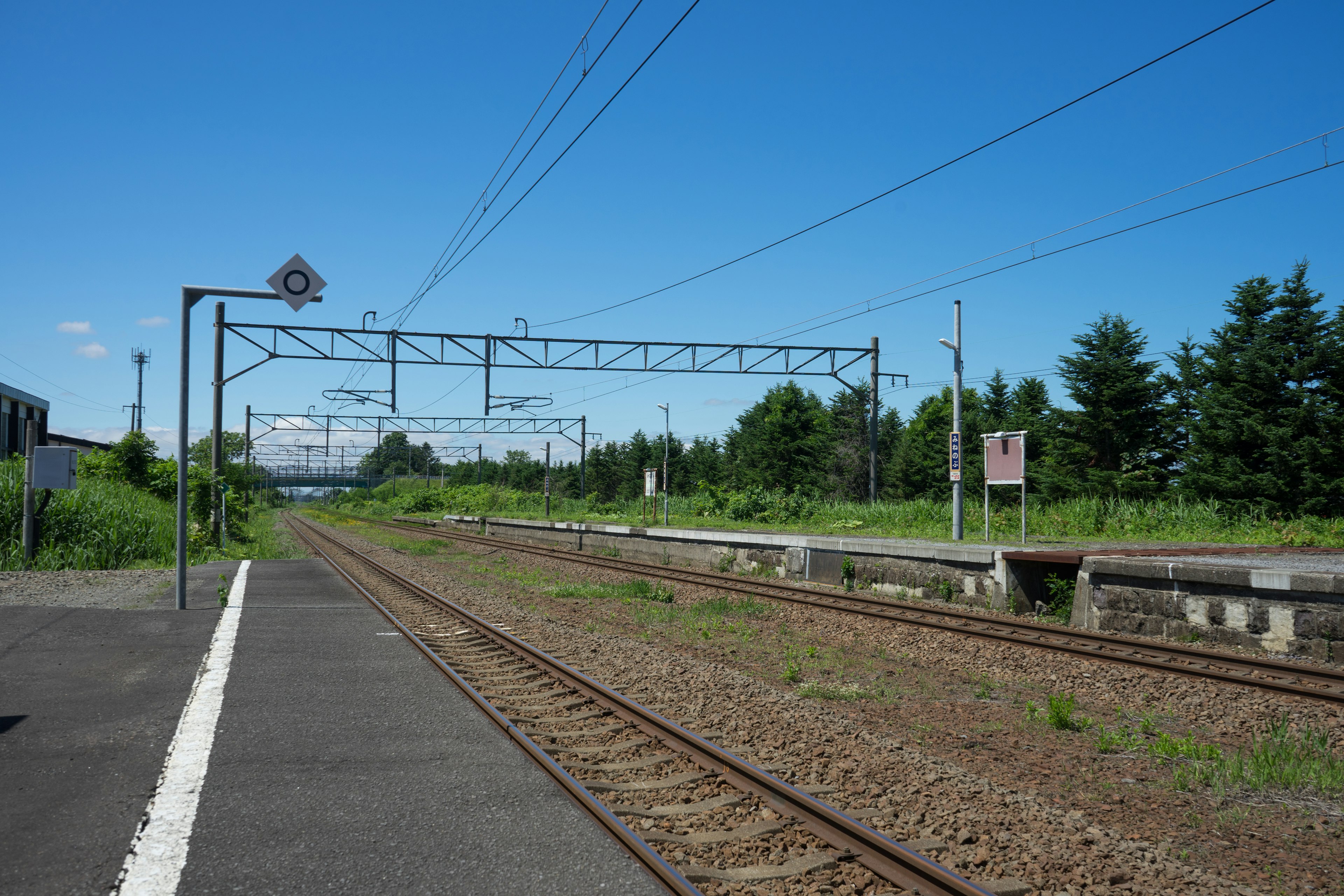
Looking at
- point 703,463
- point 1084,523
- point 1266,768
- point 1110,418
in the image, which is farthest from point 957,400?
point 703,463

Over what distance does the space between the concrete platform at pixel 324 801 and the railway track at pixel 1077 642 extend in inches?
264

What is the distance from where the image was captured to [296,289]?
491 inches

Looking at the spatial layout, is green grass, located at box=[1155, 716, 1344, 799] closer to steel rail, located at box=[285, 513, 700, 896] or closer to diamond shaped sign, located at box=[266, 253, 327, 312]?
steel rail, located at box=[285, 513, 700, 896]

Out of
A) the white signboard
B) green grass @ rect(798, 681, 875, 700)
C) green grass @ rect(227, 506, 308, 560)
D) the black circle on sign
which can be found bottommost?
green grass @ rect(227, 506, 308, 560)

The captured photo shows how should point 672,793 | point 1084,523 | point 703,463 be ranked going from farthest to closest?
point 703,463 → point 1084,523 → point 672,793

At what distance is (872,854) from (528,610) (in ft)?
33.9

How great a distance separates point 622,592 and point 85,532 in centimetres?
1200

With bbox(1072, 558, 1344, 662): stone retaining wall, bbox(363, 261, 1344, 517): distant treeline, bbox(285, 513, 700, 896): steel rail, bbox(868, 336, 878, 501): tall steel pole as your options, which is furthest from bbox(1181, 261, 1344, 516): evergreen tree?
bbox(285, 513, 700, 896): steel rail

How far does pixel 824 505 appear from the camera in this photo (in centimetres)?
3450

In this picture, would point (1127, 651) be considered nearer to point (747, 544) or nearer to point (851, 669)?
point (851, 669)

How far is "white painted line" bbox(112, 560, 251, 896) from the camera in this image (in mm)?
3865

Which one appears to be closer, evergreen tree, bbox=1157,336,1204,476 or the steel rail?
the steel rail

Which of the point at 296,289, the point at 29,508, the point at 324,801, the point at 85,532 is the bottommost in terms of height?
the point at 324,801

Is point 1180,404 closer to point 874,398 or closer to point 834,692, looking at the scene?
point 874,398
